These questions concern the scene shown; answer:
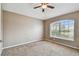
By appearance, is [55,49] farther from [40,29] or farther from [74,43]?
[40,29]

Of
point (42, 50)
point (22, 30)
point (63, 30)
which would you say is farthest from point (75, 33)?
point (22, 30)

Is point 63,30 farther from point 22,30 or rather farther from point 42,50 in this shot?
point 42,50

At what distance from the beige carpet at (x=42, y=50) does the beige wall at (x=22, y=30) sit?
210 mm

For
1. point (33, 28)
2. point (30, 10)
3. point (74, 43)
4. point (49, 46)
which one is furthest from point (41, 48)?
point (30, 10)

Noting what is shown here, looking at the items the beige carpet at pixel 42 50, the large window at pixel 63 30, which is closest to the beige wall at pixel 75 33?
the large window at pixel 63 30

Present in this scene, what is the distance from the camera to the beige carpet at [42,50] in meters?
2.29

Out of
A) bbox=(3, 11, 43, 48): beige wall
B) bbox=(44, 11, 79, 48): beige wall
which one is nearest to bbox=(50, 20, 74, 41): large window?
bbox=(44, 11, 79, 48): beige wall

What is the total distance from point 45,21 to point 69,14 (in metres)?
0.82

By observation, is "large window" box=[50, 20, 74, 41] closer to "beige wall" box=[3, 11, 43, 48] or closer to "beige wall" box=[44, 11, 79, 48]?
"beige wall" box=[44, 11, 79, 48]

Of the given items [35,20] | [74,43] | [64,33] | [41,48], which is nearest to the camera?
[64,33]

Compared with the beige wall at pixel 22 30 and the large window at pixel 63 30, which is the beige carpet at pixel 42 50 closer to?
the beige wall at pixel 22 30

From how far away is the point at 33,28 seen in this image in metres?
2.43

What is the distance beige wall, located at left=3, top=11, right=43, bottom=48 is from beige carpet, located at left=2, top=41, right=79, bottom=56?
21cm

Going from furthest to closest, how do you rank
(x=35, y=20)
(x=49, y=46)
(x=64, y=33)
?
(x=49, y=46)
(x=35, y=20)
(x=64, y=33)
